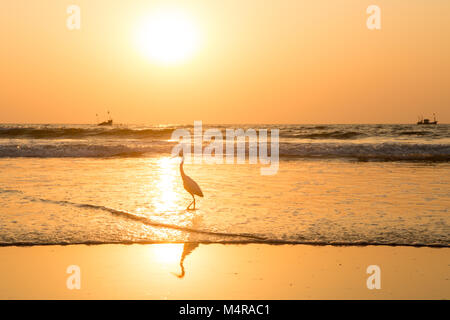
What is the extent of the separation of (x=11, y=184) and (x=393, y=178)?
11467 mm

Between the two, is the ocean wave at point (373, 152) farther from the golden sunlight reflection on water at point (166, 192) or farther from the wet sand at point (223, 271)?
the wet sand at point (223, 271)

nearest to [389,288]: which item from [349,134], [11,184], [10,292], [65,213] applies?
[10,292]

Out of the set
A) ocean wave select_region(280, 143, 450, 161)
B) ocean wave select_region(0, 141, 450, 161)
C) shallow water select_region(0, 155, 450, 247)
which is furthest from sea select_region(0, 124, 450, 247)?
A: ocean wave select_region(0, 141, 450, 161)

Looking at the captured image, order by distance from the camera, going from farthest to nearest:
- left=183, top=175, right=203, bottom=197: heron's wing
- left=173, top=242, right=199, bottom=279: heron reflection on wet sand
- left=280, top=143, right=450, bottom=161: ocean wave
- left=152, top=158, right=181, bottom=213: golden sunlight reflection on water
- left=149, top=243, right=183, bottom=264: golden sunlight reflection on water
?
left=280, top=143, right=450, bottom=161: ocean wave → left=183, top=175, right=203, bottom=197: heron's wing → left=152, top=158, right=181, bottom=213: golden sunlight reflection on water → left=149, top=243, right=183, bottom=264: golden sunlight reflection on water → left=173, top=242, right=199, bottom=279: heron reflection on wet sand

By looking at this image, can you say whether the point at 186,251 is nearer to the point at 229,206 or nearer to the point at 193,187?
the point at 229,206

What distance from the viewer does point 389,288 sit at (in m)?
5.43

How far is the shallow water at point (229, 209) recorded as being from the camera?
7758 millimetres

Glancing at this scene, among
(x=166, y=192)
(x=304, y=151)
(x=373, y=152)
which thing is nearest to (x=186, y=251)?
(x=166, y=192)

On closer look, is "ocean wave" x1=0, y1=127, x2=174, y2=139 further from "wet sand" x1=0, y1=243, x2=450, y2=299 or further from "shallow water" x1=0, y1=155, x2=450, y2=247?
"wet sand" x1=0, y1=243, x2=450, y2=299

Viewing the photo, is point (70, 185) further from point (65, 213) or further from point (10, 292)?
point (10, 292)

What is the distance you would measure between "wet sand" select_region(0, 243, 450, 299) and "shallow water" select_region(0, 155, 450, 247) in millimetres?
507

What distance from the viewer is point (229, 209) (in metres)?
10.0

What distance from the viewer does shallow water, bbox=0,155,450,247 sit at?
776cm

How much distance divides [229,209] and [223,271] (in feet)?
13.3
